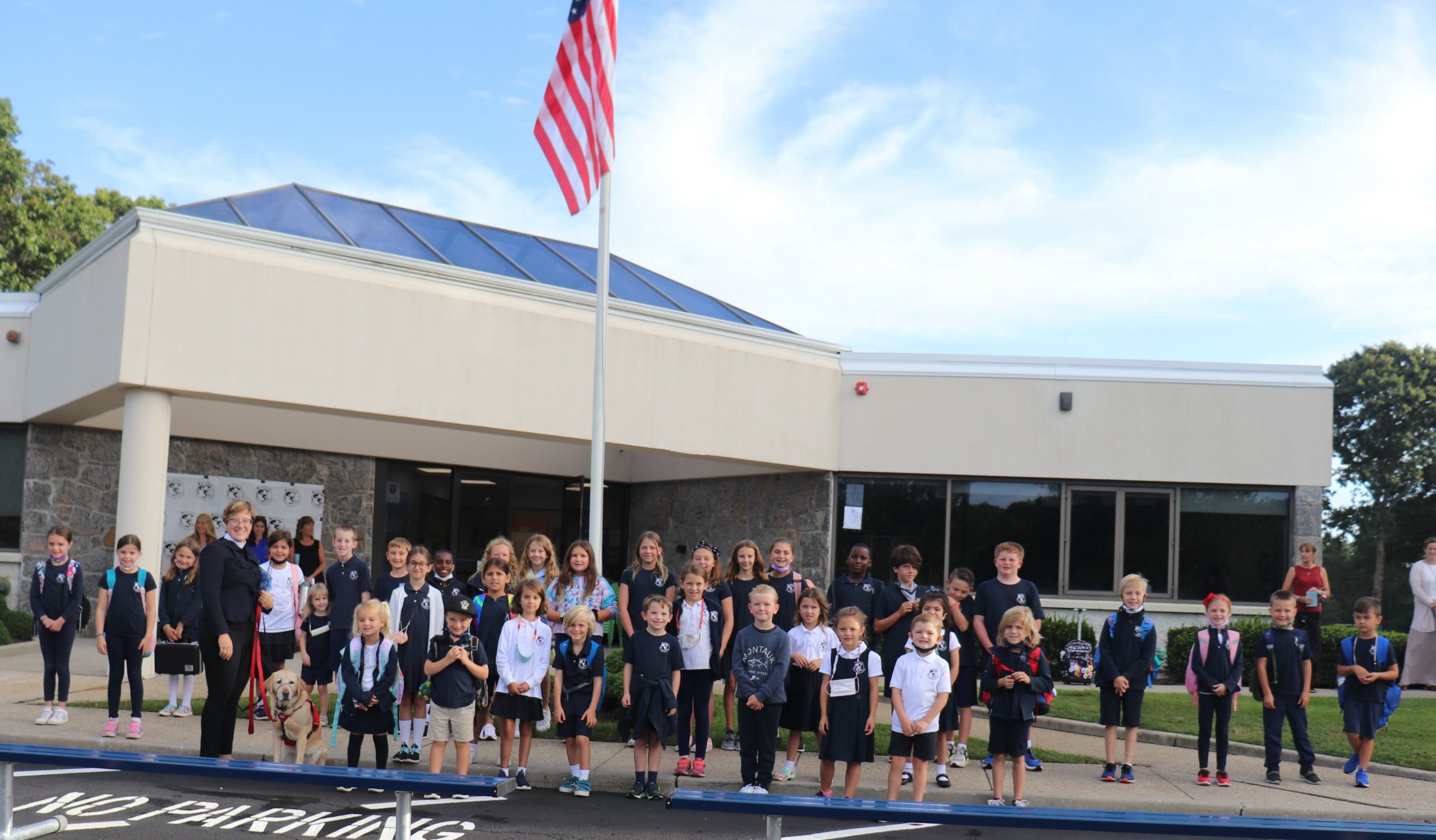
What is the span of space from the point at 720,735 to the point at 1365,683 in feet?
17.8

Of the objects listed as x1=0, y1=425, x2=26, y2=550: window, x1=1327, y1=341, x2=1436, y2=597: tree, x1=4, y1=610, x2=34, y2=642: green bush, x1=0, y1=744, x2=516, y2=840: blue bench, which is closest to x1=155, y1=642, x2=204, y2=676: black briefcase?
x1=0, y1=744, x2=516, y2=840: blue bench

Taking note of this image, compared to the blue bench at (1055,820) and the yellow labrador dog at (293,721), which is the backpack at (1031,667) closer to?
the blue bench at (1055,820)

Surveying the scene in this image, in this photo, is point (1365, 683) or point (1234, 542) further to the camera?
point (1234, 542)

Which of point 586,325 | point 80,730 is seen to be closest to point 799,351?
point 586,325

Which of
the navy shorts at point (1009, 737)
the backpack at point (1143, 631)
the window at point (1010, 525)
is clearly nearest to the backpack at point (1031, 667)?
the navy shorts at point (1009, 737)

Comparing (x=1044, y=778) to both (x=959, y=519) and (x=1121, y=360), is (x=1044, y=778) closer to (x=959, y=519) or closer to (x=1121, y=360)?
(x=959, y=519)

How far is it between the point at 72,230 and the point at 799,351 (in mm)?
21761

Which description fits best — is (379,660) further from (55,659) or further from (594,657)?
(55,659)

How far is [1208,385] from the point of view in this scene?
16.5m

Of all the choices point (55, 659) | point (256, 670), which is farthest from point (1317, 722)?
point (55, 659)

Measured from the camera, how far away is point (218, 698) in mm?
7871

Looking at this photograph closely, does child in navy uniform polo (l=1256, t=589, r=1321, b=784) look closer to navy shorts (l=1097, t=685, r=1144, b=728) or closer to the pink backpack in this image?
the pink backpack

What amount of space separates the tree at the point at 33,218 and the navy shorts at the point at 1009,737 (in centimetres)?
2559

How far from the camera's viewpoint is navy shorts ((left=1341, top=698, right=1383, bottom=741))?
9.41 m
